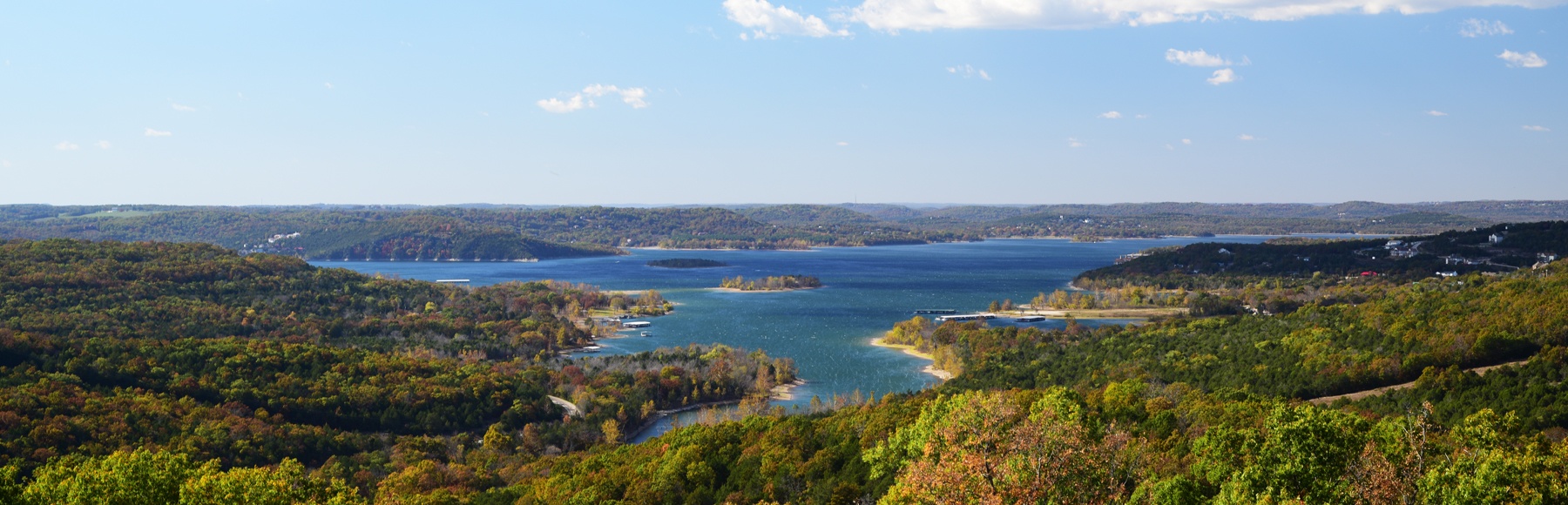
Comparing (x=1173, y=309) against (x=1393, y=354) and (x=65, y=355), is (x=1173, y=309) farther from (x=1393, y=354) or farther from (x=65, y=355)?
(x=65, y=355)

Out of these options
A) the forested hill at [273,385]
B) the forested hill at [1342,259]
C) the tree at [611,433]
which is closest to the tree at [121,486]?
the forested hill at [273,385]

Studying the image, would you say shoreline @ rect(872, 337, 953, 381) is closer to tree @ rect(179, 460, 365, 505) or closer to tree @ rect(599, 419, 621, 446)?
tree @ rect(599, 419, 621, 446)

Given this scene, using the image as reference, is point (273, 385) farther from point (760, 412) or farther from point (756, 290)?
point (756, 290)

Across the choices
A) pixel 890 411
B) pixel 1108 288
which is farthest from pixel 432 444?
pixel 1108 288

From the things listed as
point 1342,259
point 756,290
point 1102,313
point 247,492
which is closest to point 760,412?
point 247,492

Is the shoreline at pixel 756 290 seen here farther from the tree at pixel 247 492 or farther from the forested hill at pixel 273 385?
the tree at pixel 247 492

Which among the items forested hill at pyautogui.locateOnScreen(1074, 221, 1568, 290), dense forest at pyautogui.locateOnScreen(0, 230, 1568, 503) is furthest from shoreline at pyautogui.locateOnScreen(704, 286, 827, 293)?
dense forest at pyautogui.locateOnScreen(0, 230, 1568, 503)

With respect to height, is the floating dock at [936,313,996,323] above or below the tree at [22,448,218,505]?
below
